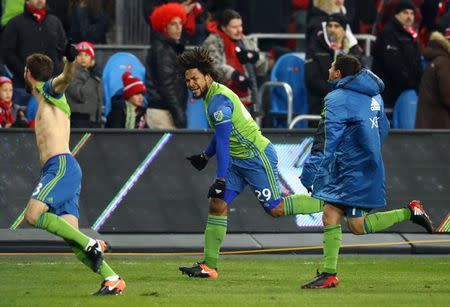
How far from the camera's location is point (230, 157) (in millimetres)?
14836

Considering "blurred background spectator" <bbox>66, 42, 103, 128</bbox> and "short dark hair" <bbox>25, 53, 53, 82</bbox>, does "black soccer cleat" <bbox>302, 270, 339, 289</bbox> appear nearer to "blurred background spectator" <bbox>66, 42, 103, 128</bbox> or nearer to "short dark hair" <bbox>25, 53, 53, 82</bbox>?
"short dark hair" <bbox>25, 53, 53, 82</bbox>

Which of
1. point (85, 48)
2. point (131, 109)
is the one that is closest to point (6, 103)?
point (85, 48)

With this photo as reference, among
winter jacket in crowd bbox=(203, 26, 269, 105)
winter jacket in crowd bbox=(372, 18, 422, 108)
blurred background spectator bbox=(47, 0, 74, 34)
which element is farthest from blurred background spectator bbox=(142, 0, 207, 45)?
winter jacket in crowd bbox=(372, 18, 422, 108)

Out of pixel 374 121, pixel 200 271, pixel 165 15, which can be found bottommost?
pixel 200 271

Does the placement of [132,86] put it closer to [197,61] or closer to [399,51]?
[399,51]

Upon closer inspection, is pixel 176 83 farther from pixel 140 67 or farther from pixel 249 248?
pixel 249 248

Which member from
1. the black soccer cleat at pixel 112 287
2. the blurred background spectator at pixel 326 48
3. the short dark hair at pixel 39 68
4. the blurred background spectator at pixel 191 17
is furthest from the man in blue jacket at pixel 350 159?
the blurred background spectator at pixel 191 17

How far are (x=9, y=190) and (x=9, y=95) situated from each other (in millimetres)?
1769

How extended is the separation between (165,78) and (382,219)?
665 cm

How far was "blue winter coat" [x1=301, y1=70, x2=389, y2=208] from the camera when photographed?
Answer: 1376cm

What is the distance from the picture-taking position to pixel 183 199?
1819 centimetres

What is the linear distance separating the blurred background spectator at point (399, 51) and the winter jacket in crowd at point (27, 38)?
4.24m

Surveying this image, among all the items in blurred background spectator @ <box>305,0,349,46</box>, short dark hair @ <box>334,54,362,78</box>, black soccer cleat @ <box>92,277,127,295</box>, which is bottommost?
black soccer cleat @ <box>92,277,127,295</box>

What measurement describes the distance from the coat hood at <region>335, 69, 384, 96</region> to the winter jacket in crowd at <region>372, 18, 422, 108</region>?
24.1 ft
